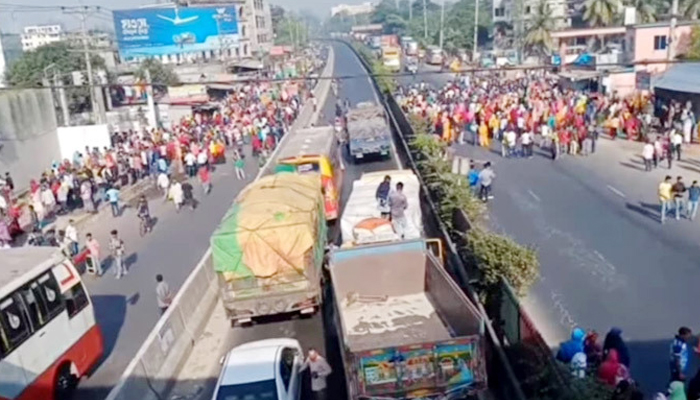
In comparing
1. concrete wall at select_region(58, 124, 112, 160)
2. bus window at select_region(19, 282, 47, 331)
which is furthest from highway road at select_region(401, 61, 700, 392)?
concrete wall at select_region(58, 124, 112, 160)

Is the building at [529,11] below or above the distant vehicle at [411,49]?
above

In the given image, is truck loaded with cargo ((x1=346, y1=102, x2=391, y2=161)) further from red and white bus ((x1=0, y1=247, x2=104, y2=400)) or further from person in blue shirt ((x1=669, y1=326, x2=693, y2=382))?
person in blue shirt ((x1=669, y1=326, x2=693, y2=382))

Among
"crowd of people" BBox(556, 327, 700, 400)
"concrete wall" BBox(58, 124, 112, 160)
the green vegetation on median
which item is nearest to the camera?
"crowd of people" BBox(556, 327, 700, 400)

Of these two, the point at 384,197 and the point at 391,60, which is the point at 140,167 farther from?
the point at 391,60

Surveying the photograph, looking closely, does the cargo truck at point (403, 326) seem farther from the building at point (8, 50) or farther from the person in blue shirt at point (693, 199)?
the building at point (8, 50)

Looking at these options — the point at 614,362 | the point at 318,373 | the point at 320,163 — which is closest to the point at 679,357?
the point at 614,362

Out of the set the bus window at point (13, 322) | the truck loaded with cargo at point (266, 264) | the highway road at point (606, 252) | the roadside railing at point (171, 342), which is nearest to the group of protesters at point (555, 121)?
the highway road at point (606, 252)

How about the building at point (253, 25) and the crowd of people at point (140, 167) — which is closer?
the crowd of people at point (140, 167)
